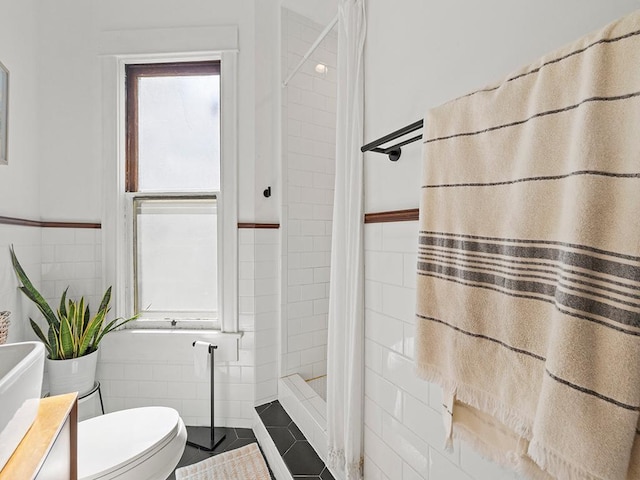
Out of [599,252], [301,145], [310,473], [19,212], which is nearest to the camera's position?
[599,252]

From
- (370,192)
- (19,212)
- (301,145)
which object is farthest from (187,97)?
(370,192)

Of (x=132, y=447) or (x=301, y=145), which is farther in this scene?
(x=301, y=145)

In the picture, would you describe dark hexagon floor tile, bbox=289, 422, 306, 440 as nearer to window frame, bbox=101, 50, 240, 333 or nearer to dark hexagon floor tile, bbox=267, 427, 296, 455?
A: dark hexagon floor tile, bbox=267, 427, 296, 455

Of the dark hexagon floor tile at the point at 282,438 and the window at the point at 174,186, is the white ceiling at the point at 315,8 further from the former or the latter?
the dark hexagon floor tile at the point at 282,438

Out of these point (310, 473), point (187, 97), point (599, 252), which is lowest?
point (310, 473)

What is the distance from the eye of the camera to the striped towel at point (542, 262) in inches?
14.5

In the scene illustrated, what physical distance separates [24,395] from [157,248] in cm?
138

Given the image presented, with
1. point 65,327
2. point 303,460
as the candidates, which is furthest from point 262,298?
point 65,327

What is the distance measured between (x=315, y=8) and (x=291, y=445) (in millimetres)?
2300

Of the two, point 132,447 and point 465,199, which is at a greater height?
point 465,199

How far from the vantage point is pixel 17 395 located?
1.95ft

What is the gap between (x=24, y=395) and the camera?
63cm

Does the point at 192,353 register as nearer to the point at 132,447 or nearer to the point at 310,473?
the point at 132,447

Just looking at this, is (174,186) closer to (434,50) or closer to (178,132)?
(178,132)
